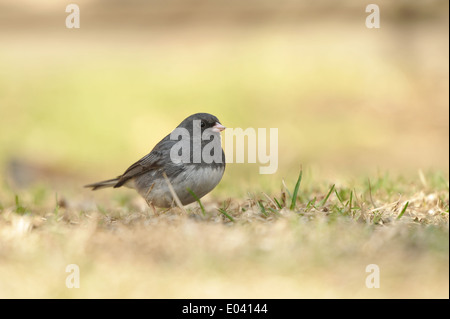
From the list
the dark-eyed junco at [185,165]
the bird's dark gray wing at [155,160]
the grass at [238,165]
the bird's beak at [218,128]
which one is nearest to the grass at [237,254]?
the grass at [238,165]

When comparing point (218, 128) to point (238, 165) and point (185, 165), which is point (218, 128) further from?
point (238, 165)

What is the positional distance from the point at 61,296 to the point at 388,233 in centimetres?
152

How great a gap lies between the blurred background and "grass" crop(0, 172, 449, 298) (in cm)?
502

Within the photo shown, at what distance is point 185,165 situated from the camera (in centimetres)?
380

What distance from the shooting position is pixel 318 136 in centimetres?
952

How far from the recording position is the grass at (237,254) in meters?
2.49

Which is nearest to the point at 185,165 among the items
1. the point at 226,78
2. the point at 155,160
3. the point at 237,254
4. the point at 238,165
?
the point at 155,160

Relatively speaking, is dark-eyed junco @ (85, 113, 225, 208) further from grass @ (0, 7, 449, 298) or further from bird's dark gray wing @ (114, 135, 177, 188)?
grass @ (0, 7, 449, 298)

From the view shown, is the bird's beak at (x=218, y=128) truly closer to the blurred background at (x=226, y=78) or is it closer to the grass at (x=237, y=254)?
the grass at (x=237, y=254)

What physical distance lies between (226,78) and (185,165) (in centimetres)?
733

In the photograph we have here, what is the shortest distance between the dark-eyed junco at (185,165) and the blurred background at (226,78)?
4170mm

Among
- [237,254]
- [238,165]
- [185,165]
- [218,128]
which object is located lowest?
[237,254]

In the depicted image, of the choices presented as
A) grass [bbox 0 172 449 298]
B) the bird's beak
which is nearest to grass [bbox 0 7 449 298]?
grass [bbox 0 172 449 298]
